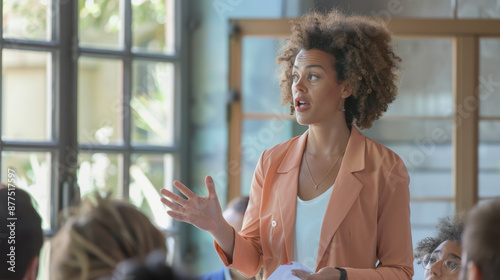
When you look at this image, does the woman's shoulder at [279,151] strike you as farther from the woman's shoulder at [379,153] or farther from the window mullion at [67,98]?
the window mullion at [67,98]

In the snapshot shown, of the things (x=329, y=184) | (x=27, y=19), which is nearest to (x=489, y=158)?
(x=329, y=184)

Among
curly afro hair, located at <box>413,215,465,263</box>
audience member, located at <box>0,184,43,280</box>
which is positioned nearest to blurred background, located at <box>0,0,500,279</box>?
curly afro hair, located at <box>413,215,465,263</box>

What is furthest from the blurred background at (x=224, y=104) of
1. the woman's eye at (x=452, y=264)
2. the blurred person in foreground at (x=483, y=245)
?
the blurred person in foreground at (x=483, y=245)

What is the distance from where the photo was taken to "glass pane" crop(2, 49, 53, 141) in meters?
3.27

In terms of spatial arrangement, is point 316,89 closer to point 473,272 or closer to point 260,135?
point 473,272

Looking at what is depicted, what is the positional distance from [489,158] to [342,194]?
2.34 meters

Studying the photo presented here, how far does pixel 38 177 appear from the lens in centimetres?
334

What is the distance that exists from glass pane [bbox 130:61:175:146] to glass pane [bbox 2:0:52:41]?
549mm

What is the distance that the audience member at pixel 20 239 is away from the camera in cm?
142

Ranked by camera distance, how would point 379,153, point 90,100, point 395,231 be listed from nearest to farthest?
1. point 395,231
2. point 379,153
3. point 90,100

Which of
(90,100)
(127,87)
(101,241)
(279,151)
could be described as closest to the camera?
(101,241)

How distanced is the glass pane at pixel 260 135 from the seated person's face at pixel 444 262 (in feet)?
5.64

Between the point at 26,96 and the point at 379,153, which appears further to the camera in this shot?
the point at 26,96

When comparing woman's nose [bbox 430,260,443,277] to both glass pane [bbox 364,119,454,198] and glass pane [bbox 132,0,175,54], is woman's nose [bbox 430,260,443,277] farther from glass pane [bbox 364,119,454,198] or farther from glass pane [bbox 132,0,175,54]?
glass pane [bbox 132,0,175,54]
